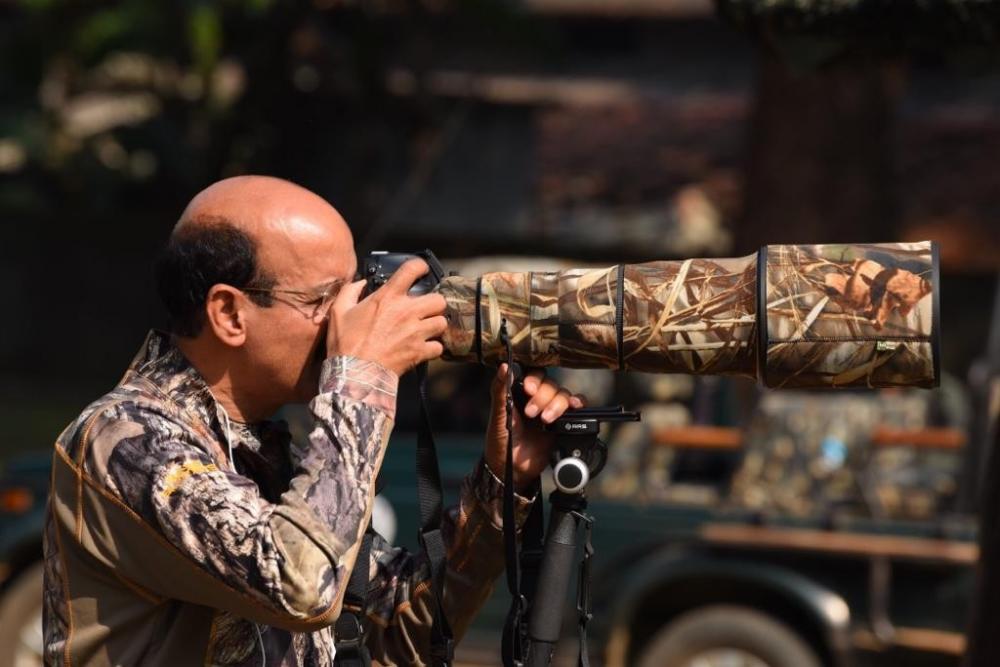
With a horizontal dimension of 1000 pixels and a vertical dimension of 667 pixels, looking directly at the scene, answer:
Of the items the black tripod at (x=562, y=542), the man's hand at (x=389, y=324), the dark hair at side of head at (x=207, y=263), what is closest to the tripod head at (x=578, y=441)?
the black tripod at (x=562, y=542)

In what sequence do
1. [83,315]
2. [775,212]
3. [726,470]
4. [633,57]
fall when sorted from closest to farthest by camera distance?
[726,470]
[775,212]
[83,315]
[633,57]

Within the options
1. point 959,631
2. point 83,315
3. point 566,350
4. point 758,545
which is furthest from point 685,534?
point 83,315

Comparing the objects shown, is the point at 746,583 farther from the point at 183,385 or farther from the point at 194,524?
the point at 194,524

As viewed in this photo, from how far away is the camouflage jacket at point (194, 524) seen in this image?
6.42 feet

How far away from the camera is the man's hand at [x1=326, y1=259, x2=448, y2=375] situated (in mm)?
2094

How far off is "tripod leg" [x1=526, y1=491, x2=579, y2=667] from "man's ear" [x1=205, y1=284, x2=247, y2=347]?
0.55 m

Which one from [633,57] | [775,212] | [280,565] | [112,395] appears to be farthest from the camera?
[633,57]

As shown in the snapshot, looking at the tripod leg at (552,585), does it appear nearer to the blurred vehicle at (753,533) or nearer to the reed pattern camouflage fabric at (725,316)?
the reed pattern camouflage fabric at (725,316)

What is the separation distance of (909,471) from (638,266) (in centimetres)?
445

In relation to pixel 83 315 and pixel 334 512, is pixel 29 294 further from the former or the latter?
pixel 334 512

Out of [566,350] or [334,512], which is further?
[566,350]

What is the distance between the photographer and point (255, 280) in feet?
7.04

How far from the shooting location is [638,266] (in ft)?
7.22

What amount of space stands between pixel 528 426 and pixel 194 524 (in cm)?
63
